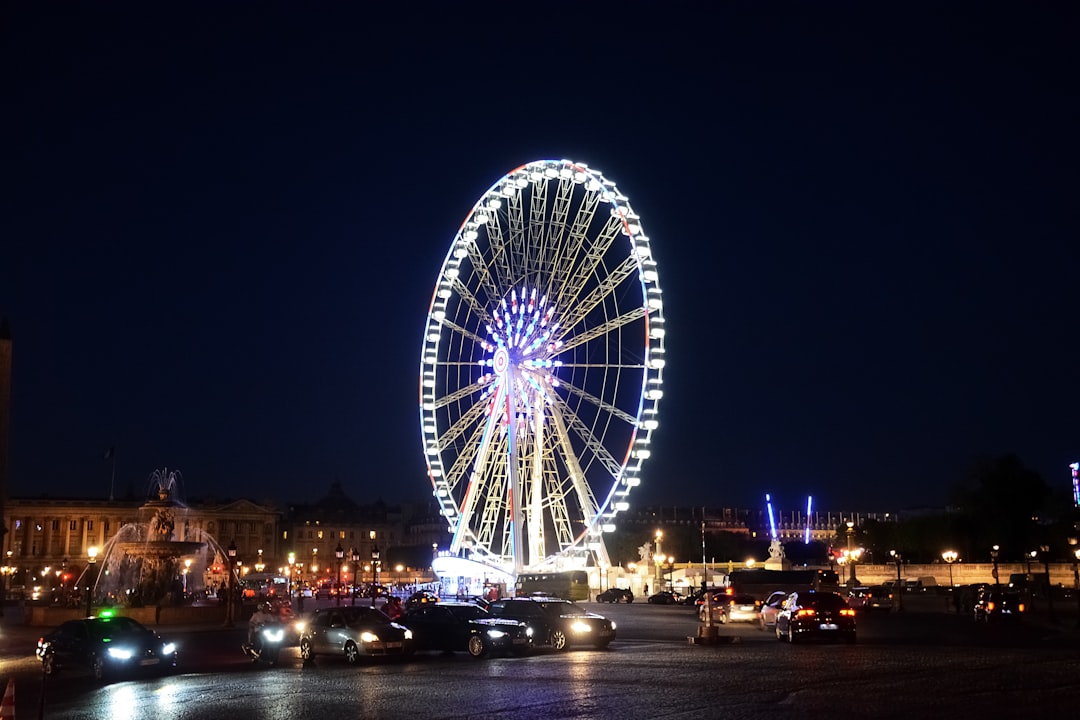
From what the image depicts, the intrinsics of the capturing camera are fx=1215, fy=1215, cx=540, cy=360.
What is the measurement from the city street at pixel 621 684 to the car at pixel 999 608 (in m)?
15.6

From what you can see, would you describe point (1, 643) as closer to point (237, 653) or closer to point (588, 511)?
point (237, 653)

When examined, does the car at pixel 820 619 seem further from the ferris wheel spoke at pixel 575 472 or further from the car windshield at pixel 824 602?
the ferris wheel spoke at pixel 575 472

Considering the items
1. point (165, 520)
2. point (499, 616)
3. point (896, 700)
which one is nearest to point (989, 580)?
point (165, 520)

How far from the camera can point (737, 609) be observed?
45.7m

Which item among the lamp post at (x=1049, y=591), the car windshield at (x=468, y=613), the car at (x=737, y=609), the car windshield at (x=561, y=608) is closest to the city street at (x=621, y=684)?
the car windshield at (x=561, y=608)

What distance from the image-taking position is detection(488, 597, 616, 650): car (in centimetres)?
3044

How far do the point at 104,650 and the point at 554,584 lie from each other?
4204cm

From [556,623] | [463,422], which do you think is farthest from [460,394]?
[556,623]

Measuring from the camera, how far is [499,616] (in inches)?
1218

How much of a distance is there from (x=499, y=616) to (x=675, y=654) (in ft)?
16.6

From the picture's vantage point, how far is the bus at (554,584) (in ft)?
204

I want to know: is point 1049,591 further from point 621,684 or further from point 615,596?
point 615,596

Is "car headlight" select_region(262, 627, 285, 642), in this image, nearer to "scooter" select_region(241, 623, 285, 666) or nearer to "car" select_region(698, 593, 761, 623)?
"scooter" select_region(241, 623, 285, 666)

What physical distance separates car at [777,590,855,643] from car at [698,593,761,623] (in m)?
13.3
